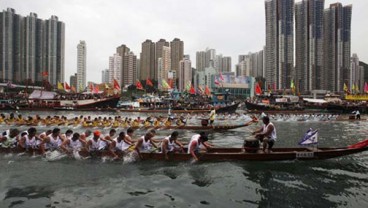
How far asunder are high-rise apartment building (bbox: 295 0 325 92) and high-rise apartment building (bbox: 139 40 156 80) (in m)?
66.3

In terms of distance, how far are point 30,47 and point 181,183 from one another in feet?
391

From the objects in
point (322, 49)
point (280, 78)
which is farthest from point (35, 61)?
point (322, 49)

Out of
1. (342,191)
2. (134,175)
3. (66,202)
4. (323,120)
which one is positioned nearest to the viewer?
(66,202)

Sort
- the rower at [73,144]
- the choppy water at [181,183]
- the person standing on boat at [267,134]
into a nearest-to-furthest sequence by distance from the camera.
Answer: the choppy water at [181,183], the person standing on boat at [267,134], the rower at [73,144]

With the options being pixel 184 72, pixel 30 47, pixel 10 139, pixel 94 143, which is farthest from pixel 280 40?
pixel 10 139

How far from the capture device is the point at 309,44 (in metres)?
109

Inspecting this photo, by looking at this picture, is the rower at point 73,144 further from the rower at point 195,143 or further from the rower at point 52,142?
the rower at point 195,143

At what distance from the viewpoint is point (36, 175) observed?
12539mm

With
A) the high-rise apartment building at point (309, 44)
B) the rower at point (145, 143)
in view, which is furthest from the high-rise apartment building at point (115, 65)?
the rower at point (145, 143)

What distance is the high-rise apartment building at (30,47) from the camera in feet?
364

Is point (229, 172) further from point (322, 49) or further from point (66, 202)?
point (322, 49)

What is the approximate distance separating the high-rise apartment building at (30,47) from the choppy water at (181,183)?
356 ft

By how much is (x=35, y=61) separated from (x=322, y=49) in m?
103

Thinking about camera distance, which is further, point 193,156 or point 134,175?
point 193,156
